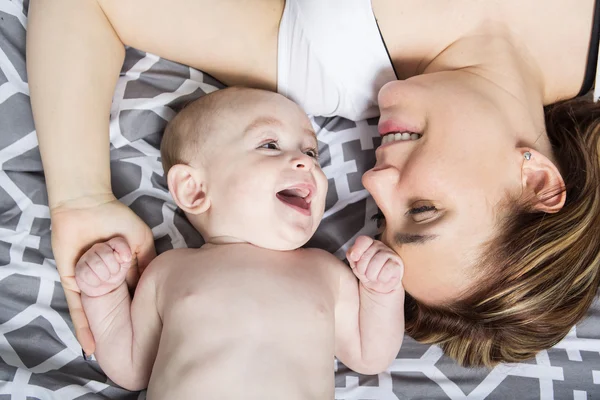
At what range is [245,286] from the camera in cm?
126

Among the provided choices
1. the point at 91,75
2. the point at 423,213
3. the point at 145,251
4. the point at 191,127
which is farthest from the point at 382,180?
the point at 91,75

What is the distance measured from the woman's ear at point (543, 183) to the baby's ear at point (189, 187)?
0.68 m

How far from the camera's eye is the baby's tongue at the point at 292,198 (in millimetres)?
1348

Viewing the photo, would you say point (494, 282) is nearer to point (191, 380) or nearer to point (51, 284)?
point (191, 380)

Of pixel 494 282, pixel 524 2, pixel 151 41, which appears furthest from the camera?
pixel 151 41

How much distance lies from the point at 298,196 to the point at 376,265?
0.76ft

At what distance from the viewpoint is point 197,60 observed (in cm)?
156

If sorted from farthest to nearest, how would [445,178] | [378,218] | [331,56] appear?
1. [378,218]
2. [331,56]
3. [445,178]

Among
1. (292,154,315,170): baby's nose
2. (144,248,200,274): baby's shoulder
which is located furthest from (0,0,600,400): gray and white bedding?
(292,154,315,170): baby's nose

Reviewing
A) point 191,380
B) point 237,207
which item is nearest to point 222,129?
point 237,207

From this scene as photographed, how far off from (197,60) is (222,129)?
31cm

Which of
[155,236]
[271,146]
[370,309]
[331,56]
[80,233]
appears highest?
[331,56]

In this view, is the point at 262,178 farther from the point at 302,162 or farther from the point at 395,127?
the point at 395,127

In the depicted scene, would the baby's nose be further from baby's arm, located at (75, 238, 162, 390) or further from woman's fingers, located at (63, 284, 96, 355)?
woman's fingers, located at (63, 284, 96, 355)
